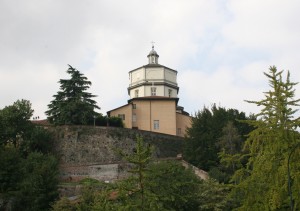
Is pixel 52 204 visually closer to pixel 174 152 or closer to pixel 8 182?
pixel 8 182

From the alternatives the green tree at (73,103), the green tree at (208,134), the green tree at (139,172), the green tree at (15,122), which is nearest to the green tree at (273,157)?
the green tree at (139,172)

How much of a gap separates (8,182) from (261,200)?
78.0 feet

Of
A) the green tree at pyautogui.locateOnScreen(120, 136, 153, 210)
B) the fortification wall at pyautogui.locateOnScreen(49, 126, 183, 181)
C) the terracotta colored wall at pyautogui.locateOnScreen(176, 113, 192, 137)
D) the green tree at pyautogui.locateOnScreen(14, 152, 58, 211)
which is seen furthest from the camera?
the terracotta colored wall at pyautogui.locateOnScreen(176, 113, 192, 137)

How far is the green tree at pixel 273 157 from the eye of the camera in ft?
48.2

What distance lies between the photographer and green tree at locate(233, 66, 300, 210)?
48.2ft

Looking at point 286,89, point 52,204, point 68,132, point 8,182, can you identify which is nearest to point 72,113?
point 68,132

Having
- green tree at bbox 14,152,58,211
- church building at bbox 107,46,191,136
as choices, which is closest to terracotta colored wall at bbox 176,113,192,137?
church building at bbox 107,46,191,136

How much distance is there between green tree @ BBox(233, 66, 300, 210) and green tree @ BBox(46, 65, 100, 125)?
36.2m

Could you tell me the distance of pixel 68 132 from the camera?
48.7m

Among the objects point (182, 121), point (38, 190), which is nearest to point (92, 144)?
Result: point (182, 121)

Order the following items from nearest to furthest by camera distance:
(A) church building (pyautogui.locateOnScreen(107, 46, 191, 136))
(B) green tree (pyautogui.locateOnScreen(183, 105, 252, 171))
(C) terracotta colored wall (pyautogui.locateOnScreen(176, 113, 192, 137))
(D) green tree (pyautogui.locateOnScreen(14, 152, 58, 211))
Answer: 1. (D) green tree (pyautogui.locateOnScreen(14, 152, 58, 211))
2. (B) green tree (pyautogui.locateOnScreen(183, 105, 252, 171))
3. (A) church building (pyautogui.locateOnScreen(107, 46, 191, 136))
4. (C) terracotta colored wall (pyautogui.locateOnScreen(176, 113, 192, 137))

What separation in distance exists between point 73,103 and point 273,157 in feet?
124

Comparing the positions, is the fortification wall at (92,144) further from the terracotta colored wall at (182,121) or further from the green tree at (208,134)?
the terracotta colored wall at (182,121)

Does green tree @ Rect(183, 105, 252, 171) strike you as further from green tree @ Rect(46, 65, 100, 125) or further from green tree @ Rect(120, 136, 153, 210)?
green tree @ Rect(120, 136, 153, 210)
